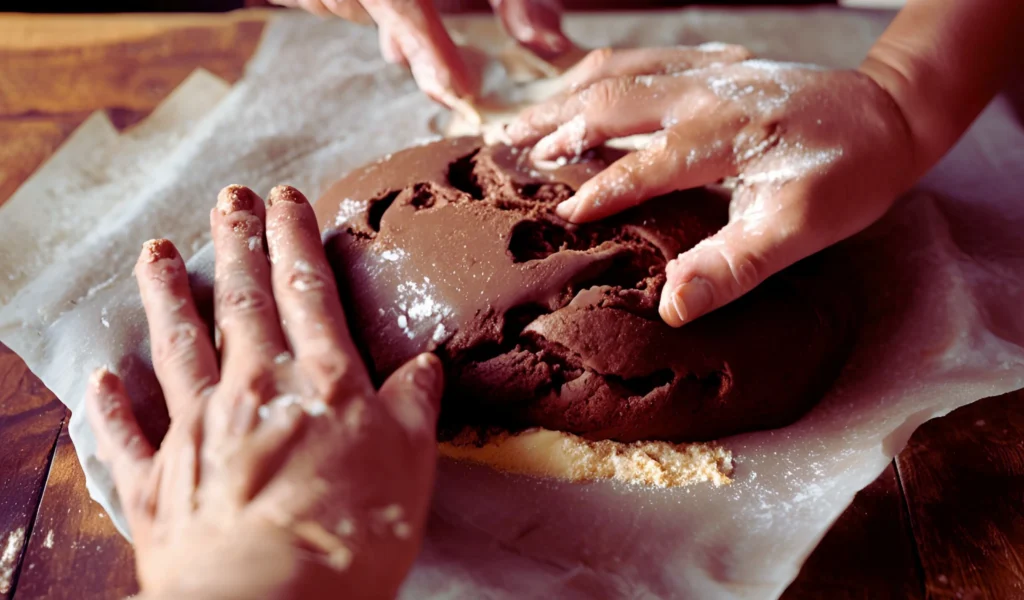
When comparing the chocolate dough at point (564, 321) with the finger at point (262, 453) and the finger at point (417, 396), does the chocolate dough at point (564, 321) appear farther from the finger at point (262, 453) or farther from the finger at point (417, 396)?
the finger at point (262, 453)

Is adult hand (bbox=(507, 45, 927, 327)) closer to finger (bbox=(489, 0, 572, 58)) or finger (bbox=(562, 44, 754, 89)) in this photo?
finger (bbox=(562, 44, 754, 89))

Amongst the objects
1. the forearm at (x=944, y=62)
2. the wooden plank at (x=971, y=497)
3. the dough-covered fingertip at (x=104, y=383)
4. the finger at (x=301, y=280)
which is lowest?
the wooden plank at (x=971, y=497)

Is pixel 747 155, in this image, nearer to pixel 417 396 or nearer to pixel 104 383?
pixel 417 396

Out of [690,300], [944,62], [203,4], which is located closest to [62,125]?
[203,4]

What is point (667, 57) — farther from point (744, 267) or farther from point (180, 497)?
point (180, 497)

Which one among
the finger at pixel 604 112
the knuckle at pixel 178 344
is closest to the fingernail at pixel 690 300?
the finger at pixel 604 112
